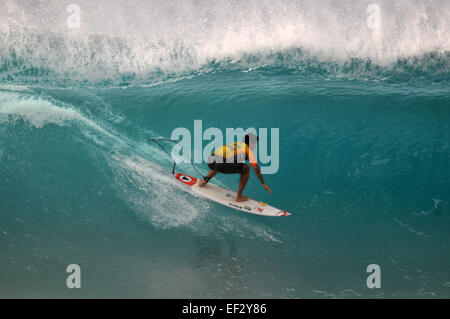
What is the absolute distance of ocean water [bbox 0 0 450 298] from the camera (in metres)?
4.82

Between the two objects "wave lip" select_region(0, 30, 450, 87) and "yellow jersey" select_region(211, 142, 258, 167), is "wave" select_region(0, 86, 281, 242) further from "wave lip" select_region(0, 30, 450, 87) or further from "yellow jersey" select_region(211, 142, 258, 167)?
"wave lip" select_region(0, 30, 450, 87)

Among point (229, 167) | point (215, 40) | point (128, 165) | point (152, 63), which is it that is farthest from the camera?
point (215, 40)

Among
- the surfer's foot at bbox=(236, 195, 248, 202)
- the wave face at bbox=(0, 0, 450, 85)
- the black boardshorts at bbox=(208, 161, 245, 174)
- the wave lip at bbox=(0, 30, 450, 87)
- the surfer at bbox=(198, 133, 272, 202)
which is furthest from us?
the wave face at bbox=(0, 0, 450, 85)

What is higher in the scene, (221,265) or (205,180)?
(205,180)

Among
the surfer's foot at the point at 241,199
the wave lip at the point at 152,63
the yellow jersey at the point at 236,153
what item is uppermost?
the wave lip at the point at 152,63

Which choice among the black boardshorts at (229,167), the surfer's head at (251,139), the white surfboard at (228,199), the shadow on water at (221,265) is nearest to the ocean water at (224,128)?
the shadow on water at (221,265)

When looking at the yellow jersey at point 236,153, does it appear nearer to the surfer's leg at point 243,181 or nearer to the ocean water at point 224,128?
the surfer's leg at point 243,181

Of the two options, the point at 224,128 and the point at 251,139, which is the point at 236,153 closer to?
the point at 251,139

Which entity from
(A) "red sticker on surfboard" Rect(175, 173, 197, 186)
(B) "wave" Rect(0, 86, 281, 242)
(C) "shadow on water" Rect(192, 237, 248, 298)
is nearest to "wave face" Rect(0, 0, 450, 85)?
(B) "wave" Rect(0, 86, 281, 242)

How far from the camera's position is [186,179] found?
19.9 feet

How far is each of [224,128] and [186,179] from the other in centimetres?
177

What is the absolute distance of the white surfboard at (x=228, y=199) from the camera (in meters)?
5.55

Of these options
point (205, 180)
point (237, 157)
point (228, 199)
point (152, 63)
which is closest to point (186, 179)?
point (205, 180)

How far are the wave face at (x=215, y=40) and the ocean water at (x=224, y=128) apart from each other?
0.04m
